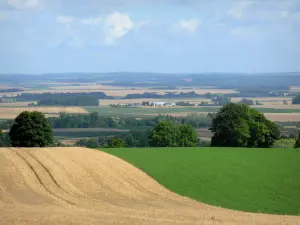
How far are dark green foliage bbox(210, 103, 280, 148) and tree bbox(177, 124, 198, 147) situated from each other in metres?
2.43

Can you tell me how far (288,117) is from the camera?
139m

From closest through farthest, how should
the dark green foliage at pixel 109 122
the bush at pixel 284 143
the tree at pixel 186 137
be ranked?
the tree at pixel 186 137 → the bush at pixel 284 143 → the dark green foliage at pixel 109 122

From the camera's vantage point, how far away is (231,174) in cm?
4519

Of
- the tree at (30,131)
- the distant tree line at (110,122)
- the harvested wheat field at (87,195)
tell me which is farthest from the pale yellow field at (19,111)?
the harvested wheat field at (87,195)

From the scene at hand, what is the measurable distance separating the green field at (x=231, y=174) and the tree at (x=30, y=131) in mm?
9064

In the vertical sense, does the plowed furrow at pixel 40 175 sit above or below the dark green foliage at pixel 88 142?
above

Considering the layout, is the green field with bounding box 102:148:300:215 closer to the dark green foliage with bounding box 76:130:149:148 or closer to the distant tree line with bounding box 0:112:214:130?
the dark green foliage with bounding box 76:130:149:148

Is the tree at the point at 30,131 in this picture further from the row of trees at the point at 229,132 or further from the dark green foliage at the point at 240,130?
the dark green foliage at the point at 240,130

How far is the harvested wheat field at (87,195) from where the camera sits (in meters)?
29.0

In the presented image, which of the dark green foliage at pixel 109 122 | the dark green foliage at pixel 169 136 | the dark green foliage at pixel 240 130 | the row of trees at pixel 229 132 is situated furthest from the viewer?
the dark green foliage at pixel 109 122

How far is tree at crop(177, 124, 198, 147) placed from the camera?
80.3 meters

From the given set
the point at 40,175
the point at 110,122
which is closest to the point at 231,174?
the point at 40,175

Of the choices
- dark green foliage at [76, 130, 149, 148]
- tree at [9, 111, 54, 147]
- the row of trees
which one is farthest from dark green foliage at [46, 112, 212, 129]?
tree at [9, 111, 54, 147]

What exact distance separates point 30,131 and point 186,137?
24962 mm
